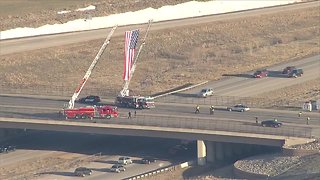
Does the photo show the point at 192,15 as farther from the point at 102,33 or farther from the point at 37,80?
the point at 37,80

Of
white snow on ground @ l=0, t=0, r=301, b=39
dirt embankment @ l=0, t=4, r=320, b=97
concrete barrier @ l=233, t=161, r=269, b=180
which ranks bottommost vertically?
concrete barrier @ l=233, t=161, r=269, b=180

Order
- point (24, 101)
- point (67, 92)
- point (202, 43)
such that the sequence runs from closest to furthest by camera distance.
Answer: point (24, 101) → point (67, 92) → point (202, 43)

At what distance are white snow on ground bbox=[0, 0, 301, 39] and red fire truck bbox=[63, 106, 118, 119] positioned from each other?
1809 inches

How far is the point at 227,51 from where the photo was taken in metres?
130

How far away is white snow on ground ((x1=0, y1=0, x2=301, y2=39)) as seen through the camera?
13788 cm

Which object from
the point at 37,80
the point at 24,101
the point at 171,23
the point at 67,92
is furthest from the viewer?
the point at 171,23

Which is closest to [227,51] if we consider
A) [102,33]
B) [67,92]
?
[102,33]

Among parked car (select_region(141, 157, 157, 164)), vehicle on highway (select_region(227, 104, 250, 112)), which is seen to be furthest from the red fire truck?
vehicle on highway (select_region(227, 104, 250, 112))

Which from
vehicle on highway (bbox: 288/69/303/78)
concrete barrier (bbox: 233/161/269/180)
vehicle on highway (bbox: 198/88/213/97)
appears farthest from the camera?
vehicle on highway (bbox: 288/69/303/78)

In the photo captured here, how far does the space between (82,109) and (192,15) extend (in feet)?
211

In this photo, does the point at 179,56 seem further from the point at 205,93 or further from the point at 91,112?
the point at 91,112

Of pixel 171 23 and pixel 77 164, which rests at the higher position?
pixel 171 23

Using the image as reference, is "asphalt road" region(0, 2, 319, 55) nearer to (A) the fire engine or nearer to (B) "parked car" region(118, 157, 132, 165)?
(A) the fire engine

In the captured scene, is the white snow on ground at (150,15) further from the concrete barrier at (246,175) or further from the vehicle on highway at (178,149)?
the concrete barrier at (246,175)
